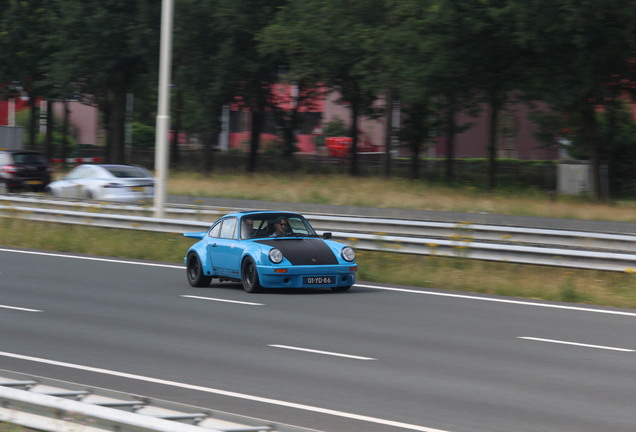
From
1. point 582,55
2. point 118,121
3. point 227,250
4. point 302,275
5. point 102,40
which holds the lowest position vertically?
point 302,275

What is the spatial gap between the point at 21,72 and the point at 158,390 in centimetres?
4885

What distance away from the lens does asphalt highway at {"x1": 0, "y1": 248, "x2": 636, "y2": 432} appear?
24.5 ft

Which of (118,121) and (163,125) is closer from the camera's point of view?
(163,125)

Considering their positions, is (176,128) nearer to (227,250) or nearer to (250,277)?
(227,250)

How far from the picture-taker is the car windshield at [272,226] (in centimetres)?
1506

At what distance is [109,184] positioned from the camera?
2967cm

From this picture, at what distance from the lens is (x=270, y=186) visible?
4000 cm

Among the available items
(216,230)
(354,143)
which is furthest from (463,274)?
(354,143)

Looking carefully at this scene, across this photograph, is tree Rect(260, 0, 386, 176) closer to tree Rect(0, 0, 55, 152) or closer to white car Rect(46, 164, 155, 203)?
white car Rect(46, 164, 155, 203)

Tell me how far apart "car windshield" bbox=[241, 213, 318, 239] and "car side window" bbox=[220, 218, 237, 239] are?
0.19 m

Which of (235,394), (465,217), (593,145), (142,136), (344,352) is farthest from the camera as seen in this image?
(142,136)

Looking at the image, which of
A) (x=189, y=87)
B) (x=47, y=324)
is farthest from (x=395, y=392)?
(x=189, y=87)

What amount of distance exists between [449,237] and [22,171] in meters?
21.4

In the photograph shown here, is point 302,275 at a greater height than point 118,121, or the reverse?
point 118,121
